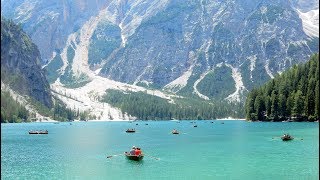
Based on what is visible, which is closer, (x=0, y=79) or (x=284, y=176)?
(x=0, y=79)

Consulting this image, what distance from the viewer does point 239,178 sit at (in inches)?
2810

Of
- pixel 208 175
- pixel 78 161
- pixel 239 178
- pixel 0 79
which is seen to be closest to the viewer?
pixel 0 79

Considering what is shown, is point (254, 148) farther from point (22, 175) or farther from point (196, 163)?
point (22, 175)

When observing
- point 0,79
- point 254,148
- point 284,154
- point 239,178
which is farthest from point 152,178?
point 0,79

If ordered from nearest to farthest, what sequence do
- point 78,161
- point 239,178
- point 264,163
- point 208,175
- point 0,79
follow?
point 0,79
point 239,178
point 208,175
point 264,163
point 78,161

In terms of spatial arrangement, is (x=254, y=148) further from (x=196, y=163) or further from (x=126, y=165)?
(x=126, y=165)

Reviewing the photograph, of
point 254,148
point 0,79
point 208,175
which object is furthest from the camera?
point 254,148

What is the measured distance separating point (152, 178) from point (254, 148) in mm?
52450

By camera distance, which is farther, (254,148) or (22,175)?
(254,148)

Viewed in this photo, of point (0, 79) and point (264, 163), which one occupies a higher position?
point (0, 79)

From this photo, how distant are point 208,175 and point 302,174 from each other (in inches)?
588

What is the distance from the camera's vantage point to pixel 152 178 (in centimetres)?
→ 7531

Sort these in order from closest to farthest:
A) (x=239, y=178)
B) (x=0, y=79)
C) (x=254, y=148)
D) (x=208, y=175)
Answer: (x=0, y=79) < (x=239, y=178) < (x=208, y=175) < (x=254, y=148)

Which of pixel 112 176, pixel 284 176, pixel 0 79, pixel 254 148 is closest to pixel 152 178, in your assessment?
pixel 112 176
